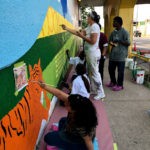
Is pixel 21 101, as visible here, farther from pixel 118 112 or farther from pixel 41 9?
pixel 118 112

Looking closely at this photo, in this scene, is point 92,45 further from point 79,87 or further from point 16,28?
point 16,28

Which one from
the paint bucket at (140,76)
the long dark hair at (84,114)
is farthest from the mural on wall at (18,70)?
the paint bucket at (140,76)

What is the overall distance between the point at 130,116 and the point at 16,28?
258cm

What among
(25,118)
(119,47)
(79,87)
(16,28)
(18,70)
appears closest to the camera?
(16,28)

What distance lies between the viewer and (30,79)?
2348 millimetres

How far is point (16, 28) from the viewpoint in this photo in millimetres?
1829

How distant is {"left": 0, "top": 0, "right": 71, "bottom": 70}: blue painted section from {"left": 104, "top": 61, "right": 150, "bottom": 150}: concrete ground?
177 cm

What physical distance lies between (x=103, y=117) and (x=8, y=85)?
222cm

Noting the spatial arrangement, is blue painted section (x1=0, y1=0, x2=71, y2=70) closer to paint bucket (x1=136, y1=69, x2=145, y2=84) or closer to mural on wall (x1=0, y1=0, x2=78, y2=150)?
mural on wall (x1=0, y1=0, x2=78, y2=150)

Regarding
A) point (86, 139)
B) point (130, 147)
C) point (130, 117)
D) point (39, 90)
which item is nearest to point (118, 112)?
point (130, 117)

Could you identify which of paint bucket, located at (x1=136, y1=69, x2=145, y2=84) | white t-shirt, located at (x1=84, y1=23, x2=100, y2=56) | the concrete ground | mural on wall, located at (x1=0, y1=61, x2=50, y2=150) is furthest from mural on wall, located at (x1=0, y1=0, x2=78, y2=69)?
paint bucket, located at (x1=136, y1=69, x2=145, y2=84)

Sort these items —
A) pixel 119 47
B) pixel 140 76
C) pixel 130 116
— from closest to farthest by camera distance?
pixel 130 116, pixel 119 47, pixel 140 76

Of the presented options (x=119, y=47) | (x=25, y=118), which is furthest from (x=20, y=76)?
(x=119, y=47)

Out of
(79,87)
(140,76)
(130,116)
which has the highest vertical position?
(79,87)
